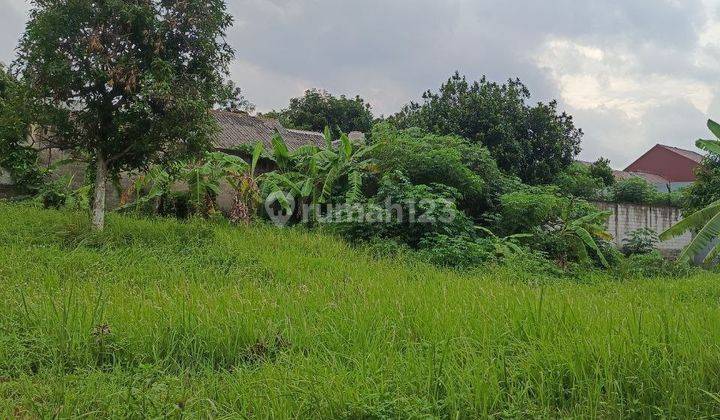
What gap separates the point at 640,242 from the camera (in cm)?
1336

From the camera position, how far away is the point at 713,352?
2.65 metres

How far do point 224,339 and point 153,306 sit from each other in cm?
79

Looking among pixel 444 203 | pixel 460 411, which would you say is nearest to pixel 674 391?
pixel 460 411

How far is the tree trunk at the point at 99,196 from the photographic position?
722 cm

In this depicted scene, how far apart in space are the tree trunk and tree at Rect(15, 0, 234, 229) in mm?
14

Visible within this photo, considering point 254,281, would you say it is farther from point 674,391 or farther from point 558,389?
point 674,391

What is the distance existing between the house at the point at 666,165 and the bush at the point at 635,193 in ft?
52.3

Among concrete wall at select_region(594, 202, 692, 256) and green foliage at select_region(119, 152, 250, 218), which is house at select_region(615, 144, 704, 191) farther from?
green foliage at select_region(119, 152, 250, 218)

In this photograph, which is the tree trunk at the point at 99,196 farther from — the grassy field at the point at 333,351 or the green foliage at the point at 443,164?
the green foliage at the point at 443,164

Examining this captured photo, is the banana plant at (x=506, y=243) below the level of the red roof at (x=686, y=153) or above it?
below

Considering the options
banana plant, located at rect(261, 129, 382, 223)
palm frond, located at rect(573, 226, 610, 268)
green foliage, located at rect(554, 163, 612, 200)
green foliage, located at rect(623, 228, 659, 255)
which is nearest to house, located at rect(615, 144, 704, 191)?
green foliage, located at rect(554, 163, 612, 200)

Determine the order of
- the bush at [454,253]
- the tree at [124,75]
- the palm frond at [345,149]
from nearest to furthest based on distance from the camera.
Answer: the tree at [124,75]
the bush at [454,253]
the palm frond at [345,149]

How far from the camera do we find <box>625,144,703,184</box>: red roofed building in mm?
34875

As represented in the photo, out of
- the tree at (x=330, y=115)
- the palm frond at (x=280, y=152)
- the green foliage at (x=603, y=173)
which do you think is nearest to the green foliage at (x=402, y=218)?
the palm frond at (x=280, y=152)
